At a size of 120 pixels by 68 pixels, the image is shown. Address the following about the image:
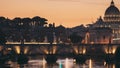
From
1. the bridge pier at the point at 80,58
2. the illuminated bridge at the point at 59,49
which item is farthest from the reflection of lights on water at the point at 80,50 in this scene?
the bridge pier at the point at 80,58

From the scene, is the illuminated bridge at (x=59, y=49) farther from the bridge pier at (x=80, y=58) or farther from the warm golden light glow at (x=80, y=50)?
the bridge pier at (x=80, y=58)

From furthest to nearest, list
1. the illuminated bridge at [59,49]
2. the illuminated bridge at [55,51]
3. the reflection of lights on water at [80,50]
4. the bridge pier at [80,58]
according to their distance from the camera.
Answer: the reflection of lights on water at [80,50] < the illuminated bridge at [59,49] < the illuminated bridge at [55,51] < the bridge pier at [80,58]

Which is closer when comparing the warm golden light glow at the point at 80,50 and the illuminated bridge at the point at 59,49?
the illuminated bridge at the point at 59,49

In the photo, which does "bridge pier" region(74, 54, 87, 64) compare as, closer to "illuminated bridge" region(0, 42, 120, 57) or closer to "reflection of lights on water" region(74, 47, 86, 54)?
"illuminated bridge" region(0, 42, 120, 57)

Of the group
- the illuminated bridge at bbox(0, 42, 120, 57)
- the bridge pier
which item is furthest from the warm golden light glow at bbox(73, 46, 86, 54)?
the bridge pier

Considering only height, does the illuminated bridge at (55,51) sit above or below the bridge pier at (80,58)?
above

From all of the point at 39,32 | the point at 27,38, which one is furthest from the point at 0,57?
the point at 39,32

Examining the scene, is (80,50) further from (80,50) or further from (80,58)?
(80,58)

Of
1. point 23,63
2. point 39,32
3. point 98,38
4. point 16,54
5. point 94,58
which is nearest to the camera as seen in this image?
point 23,63

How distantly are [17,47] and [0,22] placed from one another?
42.8 m

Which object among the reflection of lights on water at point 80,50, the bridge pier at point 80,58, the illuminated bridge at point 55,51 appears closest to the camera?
the bridge pier at point 80,58

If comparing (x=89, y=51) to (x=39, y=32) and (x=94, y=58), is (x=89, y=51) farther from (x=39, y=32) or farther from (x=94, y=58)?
(x=39, y=32)

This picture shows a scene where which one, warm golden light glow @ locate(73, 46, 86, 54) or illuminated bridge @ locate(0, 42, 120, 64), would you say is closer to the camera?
illuminated bridge @ locate(0, 42, 120, 64)

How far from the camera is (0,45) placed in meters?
130
